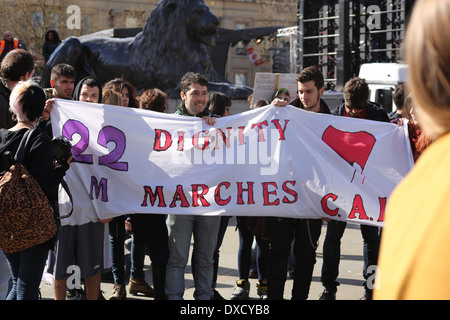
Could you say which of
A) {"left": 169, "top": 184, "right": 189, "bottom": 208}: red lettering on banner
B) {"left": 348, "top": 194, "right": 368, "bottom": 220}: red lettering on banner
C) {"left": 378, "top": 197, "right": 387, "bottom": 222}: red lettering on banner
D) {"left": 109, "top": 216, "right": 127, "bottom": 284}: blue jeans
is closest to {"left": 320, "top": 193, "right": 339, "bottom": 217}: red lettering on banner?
{"left": 348, "top": 194, "right": 368, "bottom": 220}: red lettering on banner

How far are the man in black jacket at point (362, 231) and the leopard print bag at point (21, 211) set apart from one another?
106 inches

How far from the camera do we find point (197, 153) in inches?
218

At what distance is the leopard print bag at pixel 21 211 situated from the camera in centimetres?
409

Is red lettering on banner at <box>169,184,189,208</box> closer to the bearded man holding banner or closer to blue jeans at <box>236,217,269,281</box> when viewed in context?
the bearded man holding banner

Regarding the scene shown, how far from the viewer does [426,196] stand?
1104 millimetres

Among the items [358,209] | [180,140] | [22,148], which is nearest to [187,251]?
[180,140]

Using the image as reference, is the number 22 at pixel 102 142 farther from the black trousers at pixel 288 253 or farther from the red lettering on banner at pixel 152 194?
the black trousers at pixel 288 253

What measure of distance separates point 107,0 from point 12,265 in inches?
1949

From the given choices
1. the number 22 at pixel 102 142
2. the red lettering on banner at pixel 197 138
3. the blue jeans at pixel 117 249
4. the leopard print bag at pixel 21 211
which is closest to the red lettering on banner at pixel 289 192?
the red lettering on banner at pixel 197 138

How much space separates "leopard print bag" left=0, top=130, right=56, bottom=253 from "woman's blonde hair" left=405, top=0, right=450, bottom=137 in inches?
129

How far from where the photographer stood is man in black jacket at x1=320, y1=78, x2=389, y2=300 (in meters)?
5.81
